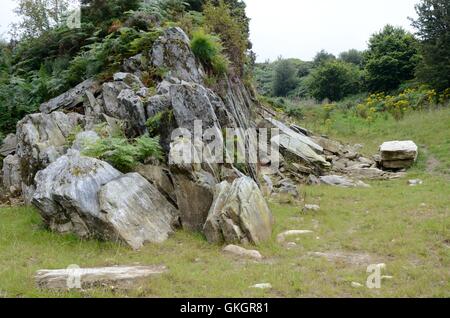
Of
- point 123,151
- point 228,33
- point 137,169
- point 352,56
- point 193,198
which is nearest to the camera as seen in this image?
point 193,198

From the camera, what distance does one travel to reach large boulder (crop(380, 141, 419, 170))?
15274 mm

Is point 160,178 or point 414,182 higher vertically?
point 160,178

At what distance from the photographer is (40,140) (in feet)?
33.4

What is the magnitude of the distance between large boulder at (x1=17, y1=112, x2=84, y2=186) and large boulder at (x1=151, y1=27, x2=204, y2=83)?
2.99 meters

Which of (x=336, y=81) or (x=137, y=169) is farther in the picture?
(x=336, y=81)

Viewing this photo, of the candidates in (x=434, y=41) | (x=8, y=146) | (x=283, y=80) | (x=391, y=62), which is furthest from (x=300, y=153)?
(x=283, y=80)

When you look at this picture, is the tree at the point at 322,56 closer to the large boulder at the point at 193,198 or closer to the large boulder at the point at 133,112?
the large boulder at the point at 133,112

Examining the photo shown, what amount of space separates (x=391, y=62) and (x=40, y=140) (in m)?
28.1

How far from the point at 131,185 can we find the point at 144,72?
5193mm

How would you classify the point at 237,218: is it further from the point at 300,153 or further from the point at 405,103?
the point at 405,103

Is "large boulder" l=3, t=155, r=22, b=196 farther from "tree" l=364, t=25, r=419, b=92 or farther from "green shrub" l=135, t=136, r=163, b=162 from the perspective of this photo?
"tree" l=364, t=25, r=419, b=92

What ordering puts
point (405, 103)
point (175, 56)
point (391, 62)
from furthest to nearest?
point (391, 62) < point (405, 103) < point (175, 56)

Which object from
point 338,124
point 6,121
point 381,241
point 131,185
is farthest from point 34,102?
point 338,124

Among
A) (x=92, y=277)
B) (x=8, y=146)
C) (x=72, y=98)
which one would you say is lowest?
(x=92, y=277)
